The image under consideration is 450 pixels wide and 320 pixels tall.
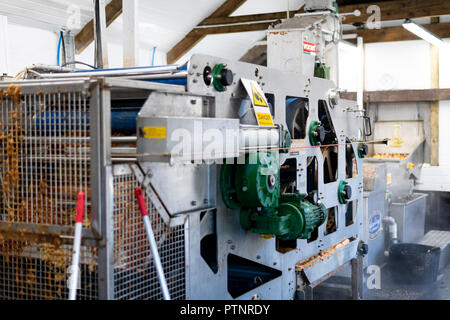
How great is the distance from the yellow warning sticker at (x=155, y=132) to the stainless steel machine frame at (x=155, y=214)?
0.47 feet

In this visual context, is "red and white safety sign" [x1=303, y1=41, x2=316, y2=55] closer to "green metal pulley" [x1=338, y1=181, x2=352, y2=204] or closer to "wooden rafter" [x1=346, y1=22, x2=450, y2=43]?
"green metal pulley" [x1=338, y1=181, x2=352, y2=204]

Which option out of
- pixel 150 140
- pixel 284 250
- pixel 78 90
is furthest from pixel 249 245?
pixel 78 90

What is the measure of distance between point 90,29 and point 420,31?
4.90 m

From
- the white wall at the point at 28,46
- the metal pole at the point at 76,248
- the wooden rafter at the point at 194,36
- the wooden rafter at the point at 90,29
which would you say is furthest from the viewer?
the wooden rafter at the point at 194,36

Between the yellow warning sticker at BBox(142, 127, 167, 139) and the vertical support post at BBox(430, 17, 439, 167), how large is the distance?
9.10m

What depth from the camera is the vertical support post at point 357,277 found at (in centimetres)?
490

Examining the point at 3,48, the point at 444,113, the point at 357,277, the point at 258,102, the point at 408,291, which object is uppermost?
the point at 3,48

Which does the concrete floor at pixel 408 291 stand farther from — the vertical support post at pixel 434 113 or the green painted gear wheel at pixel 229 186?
the vertical support post at pixel 434 113

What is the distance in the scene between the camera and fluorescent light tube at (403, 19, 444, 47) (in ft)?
25.4

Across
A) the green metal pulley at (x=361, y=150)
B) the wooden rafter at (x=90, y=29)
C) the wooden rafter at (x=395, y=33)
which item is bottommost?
the green metal pulley at (x=361, y=150)

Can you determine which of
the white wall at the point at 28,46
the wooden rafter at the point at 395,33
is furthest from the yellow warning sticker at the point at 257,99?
the wooden rafter at the point at 395,33

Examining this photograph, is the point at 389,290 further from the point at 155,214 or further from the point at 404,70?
the point at 404,70

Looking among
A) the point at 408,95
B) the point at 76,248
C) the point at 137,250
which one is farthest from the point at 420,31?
the point at 76,248

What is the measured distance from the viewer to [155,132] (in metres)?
2.30
